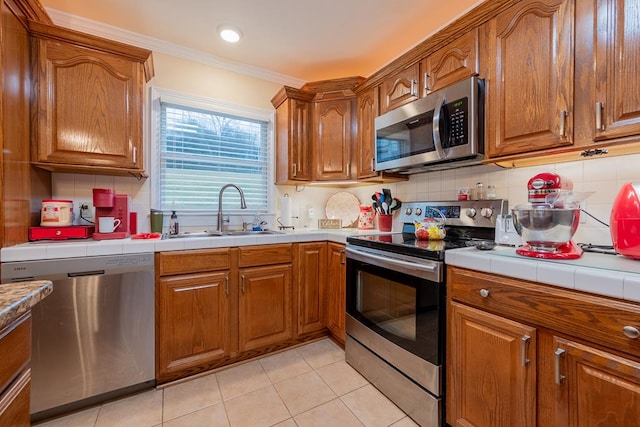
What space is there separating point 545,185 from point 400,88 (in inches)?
48.5

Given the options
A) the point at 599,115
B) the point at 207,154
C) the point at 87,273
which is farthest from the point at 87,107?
the point at 599,115

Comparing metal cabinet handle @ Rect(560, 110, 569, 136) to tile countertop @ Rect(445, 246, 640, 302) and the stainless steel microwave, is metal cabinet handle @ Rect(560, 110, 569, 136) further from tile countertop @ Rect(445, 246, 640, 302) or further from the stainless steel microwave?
tile countertop @ Rect(445, 246, 640, 302)

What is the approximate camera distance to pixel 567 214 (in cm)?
115

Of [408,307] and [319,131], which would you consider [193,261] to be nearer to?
[408,307]

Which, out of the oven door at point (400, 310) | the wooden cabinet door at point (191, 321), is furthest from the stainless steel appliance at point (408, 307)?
the wooden cabinet door at point (191, 321)

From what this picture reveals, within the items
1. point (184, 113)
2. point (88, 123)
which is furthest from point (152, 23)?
point (88, 123)

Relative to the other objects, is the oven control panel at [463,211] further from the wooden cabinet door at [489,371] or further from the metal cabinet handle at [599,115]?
the wooden cabinet door at [489,371]

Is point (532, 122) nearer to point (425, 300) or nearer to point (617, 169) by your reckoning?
point (617, 169)

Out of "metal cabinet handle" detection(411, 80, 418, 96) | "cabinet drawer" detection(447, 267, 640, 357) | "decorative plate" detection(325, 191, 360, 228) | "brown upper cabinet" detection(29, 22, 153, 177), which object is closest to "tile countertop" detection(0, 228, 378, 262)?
"brown upper cabinet" detection(29, 22, 153, 177)

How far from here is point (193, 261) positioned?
1805 millimetres

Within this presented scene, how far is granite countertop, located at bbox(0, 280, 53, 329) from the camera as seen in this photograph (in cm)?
59

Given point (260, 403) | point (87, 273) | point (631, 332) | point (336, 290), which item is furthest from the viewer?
point (336, 290)

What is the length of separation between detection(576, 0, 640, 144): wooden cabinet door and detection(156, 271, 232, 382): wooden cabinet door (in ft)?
6.98

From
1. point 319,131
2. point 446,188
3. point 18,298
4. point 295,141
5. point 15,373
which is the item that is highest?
point 319,131
